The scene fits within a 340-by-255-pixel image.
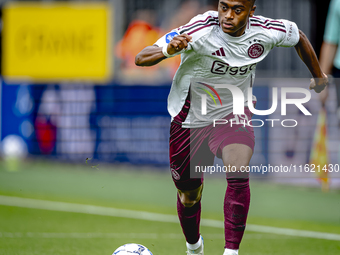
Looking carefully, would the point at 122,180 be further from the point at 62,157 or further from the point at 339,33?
the point at 339,33

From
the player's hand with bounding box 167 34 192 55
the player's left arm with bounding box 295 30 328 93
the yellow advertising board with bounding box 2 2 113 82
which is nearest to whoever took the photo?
the player's hand with bounding box 167 34 192 55

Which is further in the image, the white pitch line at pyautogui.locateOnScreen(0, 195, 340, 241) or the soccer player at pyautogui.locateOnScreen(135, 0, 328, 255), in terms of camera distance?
the white pitch line at pyautogui.locateOnScreen(0, 195, 340, 241)

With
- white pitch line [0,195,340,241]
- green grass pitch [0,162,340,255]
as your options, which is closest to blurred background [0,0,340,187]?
green grass pitch [0,162,340,255]

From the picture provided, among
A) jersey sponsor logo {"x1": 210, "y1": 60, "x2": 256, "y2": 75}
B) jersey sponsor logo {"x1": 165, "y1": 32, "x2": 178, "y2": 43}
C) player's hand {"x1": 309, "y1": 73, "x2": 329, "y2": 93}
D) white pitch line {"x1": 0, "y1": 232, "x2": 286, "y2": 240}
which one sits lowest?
white pitch line {"x1": 0, "y1": 232, "x2": 286, "y2": 240}

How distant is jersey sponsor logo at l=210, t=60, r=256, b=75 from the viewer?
451 cm

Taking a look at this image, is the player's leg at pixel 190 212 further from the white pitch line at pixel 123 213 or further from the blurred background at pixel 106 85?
the blurred background at pixel 106 85

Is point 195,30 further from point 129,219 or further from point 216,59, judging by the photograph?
point 129,219

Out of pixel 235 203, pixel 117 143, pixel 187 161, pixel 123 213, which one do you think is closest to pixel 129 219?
pixel 123 213

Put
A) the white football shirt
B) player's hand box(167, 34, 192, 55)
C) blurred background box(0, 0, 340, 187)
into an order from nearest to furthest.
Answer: player's hand box(167, 34, 192, 55), the white football shirt, blurred background box(0, 0, 340, 187)

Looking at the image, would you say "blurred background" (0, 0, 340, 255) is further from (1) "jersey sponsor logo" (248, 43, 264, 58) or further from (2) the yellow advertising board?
(1) "jersey sponsor logo" (248, 43, 264, 58)

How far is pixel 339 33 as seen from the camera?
7.28m

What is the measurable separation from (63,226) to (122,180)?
4.01 meters

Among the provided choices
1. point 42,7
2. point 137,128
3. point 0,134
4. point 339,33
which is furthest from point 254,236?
point 42,7

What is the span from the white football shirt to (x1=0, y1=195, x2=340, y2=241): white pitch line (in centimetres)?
237
